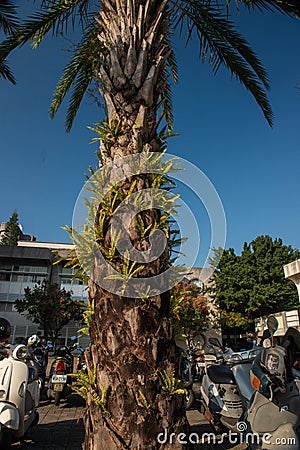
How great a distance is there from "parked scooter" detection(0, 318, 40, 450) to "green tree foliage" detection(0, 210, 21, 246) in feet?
157

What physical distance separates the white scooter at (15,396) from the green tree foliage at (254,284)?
2250cm

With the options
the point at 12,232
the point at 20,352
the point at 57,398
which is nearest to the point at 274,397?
the point at 20,352

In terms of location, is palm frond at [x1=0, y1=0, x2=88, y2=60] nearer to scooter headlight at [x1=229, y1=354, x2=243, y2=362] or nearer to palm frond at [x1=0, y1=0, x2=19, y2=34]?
palm frond at [x1=0, y1=0, x2=19, y2=34]

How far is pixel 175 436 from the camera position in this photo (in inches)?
101

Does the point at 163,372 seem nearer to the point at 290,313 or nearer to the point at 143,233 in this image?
the point at 143,233

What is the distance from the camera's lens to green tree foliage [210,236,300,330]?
1054 inches

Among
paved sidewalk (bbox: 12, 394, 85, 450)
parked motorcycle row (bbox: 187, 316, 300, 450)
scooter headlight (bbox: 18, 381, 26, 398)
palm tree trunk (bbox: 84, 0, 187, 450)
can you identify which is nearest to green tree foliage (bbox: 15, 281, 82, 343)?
paved sidewalk (bbox: 12, 394, 85, 450)

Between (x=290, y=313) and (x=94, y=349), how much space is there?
1926cm

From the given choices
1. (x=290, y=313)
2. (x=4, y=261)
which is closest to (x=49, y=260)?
(x=4, y=261)

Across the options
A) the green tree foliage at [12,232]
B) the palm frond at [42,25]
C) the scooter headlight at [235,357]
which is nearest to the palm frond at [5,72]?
the palm frond at [42,25]

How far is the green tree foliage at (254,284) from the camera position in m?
26.8

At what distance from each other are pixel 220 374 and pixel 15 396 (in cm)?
308

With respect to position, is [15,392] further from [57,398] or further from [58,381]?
[57,398]

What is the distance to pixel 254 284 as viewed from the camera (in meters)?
27.4
